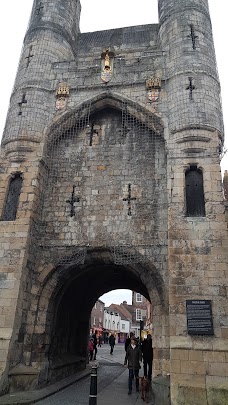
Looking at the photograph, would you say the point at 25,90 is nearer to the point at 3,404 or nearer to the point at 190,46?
the point at 190,46

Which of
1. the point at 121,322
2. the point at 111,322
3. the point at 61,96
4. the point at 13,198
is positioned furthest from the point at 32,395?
the point at 121,322

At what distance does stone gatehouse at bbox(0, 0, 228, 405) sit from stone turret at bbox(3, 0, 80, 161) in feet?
0.14

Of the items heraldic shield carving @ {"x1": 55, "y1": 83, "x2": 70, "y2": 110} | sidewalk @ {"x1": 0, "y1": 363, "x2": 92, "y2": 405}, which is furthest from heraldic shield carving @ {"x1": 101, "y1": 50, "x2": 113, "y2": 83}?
sidewalk @ {"x1": 0, "y1": 363, "x2": 92, "y2": 405}

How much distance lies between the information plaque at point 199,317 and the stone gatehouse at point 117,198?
0.02 metres

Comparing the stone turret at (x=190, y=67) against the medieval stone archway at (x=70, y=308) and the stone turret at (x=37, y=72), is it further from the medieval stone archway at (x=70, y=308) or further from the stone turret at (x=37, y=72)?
the medieval stone archway at (x=70, y=308)

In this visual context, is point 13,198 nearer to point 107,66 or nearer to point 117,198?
point 117,198

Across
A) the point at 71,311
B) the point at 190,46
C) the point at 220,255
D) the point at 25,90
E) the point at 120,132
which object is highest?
the point at 190,46

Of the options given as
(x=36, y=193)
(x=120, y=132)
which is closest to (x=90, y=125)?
(x=120, y=132)

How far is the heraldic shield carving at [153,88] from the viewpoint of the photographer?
10.1 meters

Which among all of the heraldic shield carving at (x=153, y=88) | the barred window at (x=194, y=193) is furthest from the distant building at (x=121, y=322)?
the barred window at (x=194, y=193)

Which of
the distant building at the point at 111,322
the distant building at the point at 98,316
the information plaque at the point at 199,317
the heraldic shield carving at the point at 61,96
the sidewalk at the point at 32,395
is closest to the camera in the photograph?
the sidewalk at the point at 32,395

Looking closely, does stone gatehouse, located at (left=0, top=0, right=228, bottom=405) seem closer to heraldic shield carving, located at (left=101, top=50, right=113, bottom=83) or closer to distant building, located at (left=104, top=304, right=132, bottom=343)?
heraldic shield carving, located at (left=101, top=50, right=113, bottom=83)

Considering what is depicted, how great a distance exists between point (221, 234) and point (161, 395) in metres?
3.69

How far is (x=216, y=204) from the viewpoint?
816 cm
